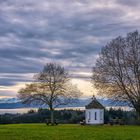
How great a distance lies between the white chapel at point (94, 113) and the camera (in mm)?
89750

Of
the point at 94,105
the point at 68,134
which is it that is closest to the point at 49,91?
the point at 94,105

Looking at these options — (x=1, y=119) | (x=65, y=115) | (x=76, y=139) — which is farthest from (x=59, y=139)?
(x=65, y=115)

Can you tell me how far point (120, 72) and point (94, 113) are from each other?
38.1ft

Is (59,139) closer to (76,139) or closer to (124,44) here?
(76,139)

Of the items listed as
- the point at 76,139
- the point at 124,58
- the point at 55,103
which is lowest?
the point at 76,139

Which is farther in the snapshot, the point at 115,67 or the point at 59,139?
the point at 115,67

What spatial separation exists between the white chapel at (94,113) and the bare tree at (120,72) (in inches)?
386

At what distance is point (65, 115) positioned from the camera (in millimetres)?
107062

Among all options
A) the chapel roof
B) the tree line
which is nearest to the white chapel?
the chapel roof

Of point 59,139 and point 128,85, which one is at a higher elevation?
point 128,85

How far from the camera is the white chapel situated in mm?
89750

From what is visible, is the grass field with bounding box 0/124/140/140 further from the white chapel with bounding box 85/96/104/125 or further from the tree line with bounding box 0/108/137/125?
the tree line with bounding box 0/108/137/125

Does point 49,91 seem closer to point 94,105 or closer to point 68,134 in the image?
point 94,105

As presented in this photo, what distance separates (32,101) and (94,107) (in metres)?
11.6
